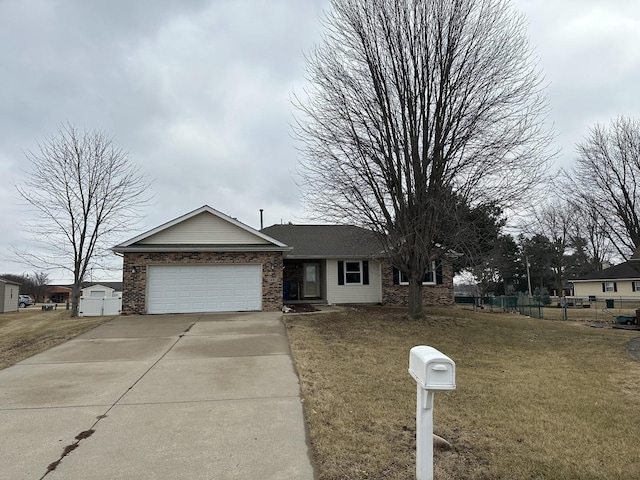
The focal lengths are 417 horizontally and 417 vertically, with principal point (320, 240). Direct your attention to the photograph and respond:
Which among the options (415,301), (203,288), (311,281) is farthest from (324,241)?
(415,301)

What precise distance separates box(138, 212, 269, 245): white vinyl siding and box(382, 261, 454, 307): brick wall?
675cm

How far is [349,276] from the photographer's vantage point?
20.3 metres

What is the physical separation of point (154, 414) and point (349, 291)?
15427 mm

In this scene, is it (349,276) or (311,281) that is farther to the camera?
(311,281)

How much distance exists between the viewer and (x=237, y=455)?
392 centimetres

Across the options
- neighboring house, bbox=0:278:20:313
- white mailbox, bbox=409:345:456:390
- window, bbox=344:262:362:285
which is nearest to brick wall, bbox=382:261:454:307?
window, bbox=344:262:362:285

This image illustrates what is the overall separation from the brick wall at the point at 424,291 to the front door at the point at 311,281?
3.48 meters

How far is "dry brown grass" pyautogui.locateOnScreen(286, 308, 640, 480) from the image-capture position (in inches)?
146

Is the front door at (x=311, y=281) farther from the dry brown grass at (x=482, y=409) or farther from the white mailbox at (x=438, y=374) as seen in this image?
the white mailbox at (x=438, y=374)

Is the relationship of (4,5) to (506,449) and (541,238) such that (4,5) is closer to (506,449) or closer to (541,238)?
(506,449)

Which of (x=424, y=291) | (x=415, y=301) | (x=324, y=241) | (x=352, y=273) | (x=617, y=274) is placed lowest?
(x=415, y=301)

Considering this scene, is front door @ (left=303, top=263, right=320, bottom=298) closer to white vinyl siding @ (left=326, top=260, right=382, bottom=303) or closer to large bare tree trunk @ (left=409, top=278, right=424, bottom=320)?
white vinyl siding @ (left=326, top=260, right=382, bottom=303)

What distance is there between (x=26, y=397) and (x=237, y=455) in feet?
12.6

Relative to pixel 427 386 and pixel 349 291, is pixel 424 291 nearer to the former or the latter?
pixel 349 291
